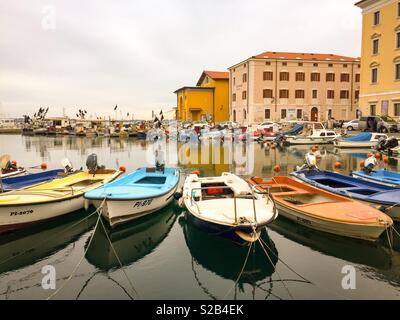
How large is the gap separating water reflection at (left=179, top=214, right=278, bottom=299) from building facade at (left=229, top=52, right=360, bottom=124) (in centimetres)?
4656

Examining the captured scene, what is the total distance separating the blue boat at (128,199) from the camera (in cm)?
986

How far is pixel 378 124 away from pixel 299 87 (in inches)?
766

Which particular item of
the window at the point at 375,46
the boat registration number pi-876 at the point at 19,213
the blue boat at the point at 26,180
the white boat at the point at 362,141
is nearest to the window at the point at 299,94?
the window at the point at 375,46

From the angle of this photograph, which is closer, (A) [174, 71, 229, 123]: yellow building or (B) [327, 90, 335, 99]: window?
(B) [327, 90, 335, 99]: window

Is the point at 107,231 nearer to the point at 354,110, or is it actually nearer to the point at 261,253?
the point at 261,253

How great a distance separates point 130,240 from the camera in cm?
989

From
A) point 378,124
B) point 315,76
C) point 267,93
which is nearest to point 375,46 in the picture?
point 378,124

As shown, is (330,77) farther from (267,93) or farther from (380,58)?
(380,58)

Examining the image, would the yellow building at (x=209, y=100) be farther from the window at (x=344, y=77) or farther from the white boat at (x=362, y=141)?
the white boat at (x=362, y=141)

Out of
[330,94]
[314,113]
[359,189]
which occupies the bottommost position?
[359,189]

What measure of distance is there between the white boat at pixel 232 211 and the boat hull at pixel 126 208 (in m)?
1.19

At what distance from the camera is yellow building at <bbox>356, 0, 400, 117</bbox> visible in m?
37.5

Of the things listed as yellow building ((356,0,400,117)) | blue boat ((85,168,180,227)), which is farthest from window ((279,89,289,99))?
blue boat ((85,168,180,227))

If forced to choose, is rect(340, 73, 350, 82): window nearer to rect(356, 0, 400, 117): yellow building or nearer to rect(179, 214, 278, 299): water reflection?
rect(356, 0, 400, 117): yellow building
